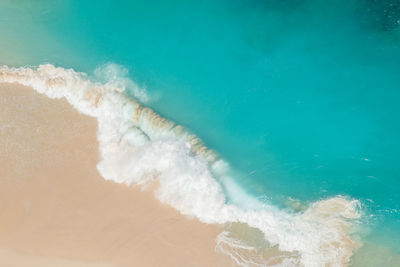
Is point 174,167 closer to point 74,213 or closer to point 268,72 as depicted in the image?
point 74,213

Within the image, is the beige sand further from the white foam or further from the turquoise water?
the turquoise water

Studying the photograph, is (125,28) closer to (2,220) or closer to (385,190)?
(2,220)

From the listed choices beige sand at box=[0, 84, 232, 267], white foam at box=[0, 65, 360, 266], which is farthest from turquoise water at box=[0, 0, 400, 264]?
beige sand at box=[0, 84, 232, 267]

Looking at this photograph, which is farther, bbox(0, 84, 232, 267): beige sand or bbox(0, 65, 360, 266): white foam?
bbox(0, 65, 360, 266): white foam

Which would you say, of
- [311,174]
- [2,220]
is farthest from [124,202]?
[311,174]

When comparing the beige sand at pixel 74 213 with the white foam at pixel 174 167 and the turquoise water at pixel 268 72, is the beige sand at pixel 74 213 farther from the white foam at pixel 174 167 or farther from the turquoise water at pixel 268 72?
the turquoise water at pixel 268 72

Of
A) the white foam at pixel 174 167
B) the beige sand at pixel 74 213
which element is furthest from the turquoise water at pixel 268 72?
the beige sand at pixel 74 213

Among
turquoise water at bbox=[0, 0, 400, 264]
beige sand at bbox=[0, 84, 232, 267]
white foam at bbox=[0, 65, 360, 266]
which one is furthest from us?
turquoise water at bbox=[0, 0, 400, 264]
